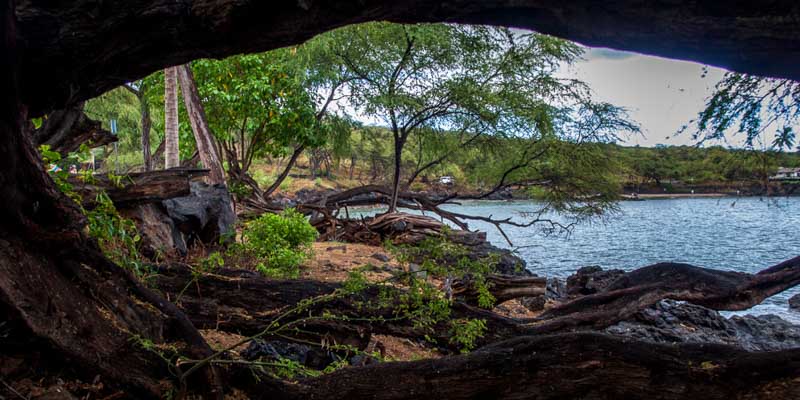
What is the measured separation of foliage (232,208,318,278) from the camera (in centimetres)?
777

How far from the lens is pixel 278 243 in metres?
8.49

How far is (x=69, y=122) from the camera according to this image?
345 cm

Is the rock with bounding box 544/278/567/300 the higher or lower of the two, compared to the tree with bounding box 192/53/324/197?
lower

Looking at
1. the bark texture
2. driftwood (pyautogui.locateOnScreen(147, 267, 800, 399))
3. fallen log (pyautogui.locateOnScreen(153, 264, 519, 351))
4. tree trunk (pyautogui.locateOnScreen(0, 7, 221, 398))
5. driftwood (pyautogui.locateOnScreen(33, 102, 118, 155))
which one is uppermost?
the bark texture

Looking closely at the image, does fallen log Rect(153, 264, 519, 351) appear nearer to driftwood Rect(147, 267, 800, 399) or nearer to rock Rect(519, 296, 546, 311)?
driftwood Rect(147, 267, 800, 399)

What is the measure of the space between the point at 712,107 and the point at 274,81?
10920 millimetres

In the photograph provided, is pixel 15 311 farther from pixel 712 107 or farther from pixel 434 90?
pixel 434 90

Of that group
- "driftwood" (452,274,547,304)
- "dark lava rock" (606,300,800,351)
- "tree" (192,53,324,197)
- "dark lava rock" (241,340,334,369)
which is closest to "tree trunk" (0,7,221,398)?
"dark lava rock" (241,340,334,369)

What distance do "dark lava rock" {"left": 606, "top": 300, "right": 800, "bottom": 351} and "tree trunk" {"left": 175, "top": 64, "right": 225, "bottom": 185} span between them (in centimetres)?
864

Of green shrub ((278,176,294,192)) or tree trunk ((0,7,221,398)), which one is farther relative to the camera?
green shrub ((278,176,294,192))

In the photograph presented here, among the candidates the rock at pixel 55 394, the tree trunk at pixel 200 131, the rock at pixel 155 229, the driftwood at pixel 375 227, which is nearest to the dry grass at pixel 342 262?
the driftwood at pixel 375 227

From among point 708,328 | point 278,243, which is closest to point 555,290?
point 708,328

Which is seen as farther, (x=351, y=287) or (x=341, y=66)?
(x=341, y=66)

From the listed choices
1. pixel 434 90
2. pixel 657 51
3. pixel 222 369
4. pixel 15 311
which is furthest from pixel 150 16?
pixel 434 90
